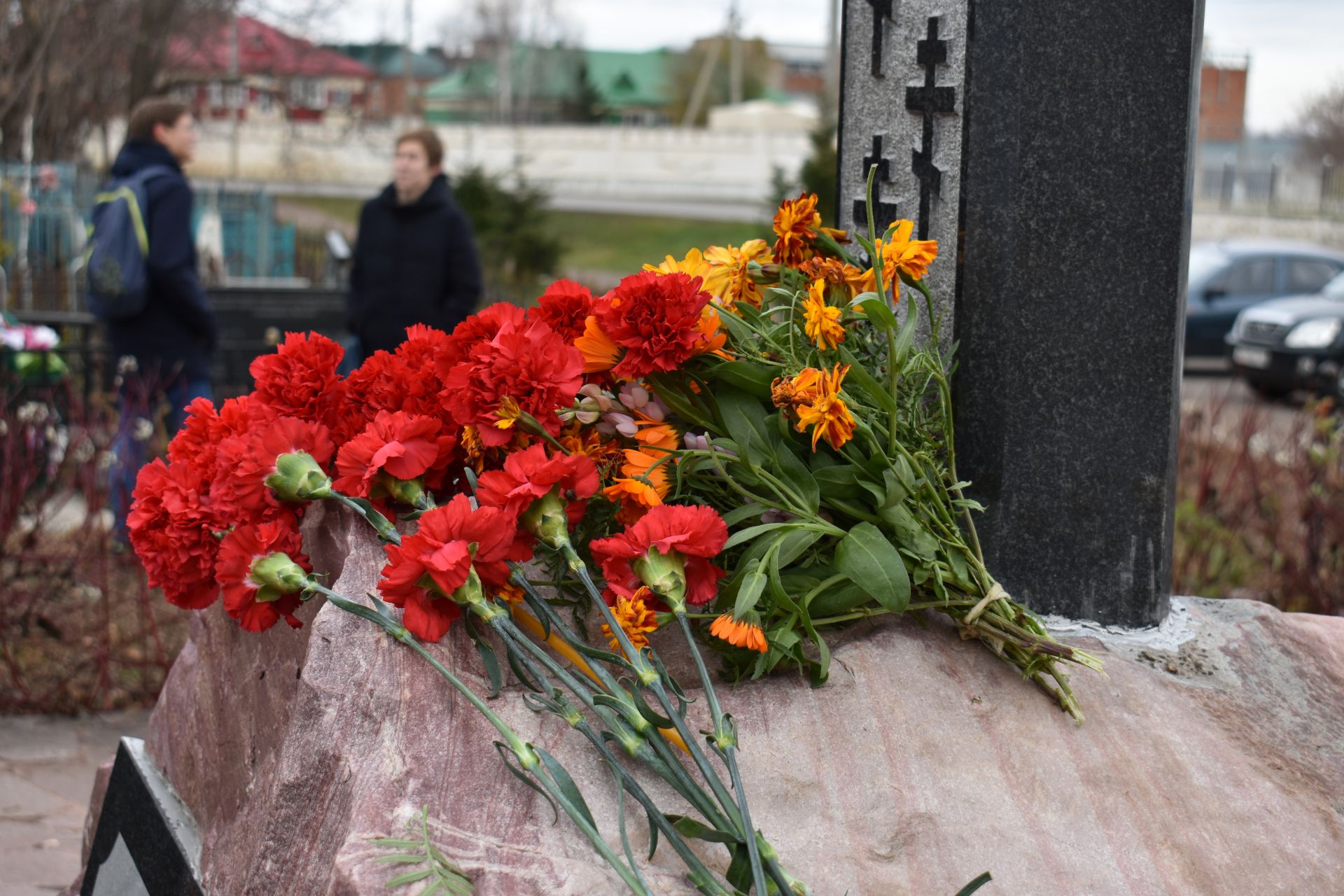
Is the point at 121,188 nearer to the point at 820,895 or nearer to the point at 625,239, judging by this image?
the point at 820,895

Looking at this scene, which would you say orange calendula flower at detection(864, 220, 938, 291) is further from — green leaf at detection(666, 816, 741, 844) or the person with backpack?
the person with backpack

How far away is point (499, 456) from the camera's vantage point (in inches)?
80.9

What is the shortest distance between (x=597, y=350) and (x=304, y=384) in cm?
56

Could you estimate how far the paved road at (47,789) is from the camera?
10.1ft

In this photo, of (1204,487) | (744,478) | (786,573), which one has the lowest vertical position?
(1204,487)

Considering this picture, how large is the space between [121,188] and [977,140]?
369cm

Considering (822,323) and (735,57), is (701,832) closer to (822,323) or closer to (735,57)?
(822,323)

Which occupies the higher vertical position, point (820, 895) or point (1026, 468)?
point (1026, 468)

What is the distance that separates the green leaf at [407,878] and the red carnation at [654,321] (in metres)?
0.73

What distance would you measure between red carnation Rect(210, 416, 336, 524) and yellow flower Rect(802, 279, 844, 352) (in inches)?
30.0

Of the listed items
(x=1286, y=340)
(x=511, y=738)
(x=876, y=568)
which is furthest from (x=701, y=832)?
(x=1286, y=340)

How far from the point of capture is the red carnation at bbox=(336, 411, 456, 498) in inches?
73.8

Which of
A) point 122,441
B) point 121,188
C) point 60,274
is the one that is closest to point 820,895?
point 122,441

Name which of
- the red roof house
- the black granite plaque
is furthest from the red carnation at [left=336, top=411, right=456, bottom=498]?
the red roof house
